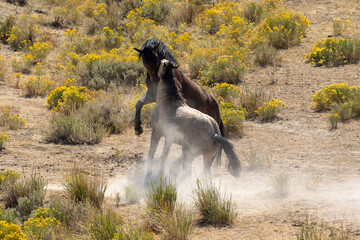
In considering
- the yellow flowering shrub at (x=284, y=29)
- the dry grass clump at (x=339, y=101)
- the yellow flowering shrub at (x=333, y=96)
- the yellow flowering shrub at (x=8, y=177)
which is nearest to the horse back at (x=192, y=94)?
the yellow flowering shrub at (x=8, y=177)

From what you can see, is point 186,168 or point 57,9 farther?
point 57,9

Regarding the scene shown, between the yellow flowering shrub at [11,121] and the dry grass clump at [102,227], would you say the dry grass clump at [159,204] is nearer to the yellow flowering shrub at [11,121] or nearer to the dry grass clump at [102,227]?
the dry grass clump at [102,227]

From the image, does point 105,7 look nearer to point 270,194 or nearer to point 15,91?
point 15,91

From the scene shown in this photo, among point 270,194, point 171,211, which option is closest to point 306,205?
point 270,194

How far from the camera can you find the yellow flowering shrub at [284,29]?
17109mm

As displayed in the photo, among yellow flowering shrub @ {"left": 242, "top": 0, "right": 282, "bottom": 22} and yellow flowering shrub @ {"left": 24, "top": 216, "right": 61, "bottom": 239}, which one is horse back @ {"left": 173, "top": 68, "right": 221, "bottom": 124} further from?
yellow flowering shrub @ {"left": 242, "top": 0, "right": 282, "bottom": 22}

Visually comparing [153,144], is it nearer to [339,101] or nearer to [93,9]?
[339,101]

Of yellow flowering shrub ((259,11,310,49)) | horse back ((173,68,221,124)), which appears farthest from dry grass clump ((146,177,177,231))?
yellow flowering shrub ((259,11,310,49))

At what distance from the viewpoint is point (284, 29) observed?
17.3 meters

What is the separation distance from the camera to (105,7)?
22141 millimetres

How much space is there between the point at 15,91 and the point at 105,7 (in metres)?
9.28

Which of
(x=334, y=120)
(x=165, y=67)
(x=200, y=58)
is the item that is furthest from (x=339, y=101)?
(x=165, y=67)

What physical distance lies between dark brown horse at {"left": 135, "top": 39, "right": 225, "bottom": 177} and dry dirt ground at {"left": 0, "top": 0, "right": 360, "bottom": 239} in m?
0.88

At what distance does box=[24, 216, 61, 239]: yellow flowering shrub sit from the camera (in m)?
6.00
